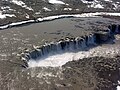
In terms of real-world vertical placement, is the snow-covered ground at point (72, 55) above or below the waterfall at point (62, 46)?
below

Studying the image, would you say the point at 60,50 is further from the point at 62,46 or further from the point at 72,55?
the point at 72,55

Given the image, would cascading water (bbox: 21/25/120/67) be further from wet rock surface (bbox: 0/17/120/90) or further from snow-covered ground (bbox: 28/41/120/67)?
wet rock surface (bbox: 0/17/120/90)

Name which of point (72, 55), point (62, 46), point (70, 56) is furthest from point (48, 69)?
point (62, 46)

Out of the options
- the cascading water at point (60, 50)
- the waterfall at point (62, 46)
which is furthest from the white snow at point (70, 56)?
the waterfall at point (62, 46)

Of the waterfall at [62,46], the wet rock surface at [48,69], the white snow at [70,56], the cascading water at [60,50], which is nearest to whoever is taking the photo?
the wet rock surface at [48,69]

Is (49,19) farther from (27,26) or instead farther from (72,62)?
(72,62)

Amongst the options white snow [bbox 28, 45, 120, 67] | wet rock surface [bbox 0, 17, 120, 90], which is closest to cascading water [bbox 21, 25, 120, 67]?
white snow [bbox 28, 45, 120, 67]

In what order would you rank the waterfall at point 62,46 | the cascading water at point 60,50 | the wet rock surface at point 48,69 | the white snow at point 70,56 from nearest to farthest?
the wet rock surface at point 48,69, the white snow at point 70,56, the cascading water at point 60,50, the waterfall at point 62,46

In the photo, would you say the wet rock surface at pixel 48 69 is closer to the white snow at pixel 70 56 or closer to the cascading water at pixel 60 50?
the white snow at pixel 70 56
